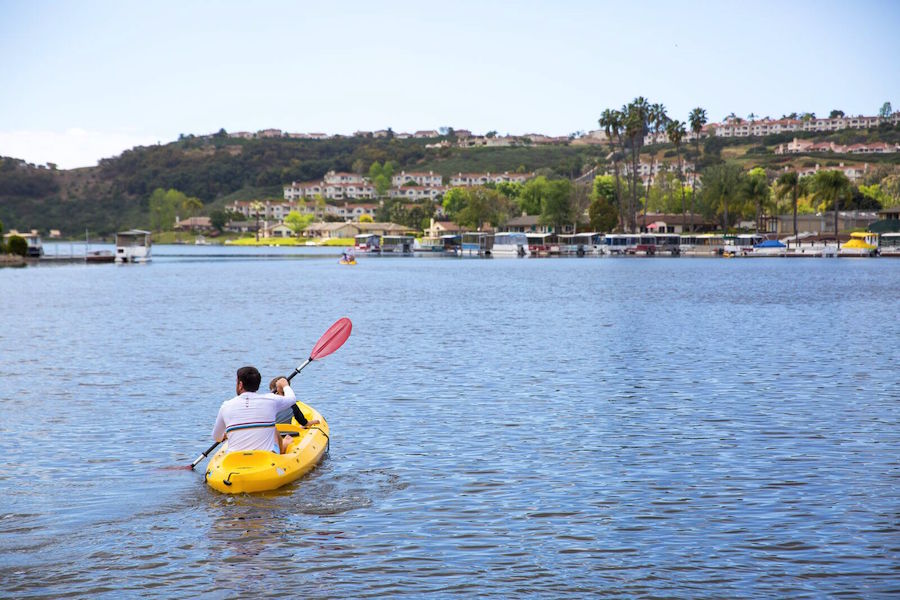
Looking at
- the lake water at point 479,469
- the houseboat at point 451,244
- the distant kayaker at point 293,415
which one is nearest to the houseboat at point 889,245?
the houseboat at point 451,244

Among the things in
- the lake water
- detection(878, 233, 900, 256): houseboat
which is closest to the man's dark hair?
the lake water

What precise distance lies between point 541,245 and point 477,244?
11485mm

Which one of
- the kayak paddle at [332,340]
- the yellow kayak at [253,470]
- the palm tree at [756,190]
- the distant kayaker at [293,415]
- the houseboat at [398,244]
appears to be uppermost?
the palm tree at [756,190]

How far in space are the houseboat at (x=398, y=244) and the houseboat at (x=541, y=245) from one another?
22.5 m

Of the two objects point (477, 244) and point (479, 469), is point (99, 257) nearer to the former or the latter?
point (477, 244)

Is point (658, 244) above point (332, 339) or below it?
above

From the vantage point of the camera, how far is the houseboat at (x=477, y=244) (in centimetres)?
17288

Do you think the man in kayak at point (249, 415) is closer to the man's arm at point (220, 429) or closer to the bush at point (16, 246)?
the man's arm at point (220, 429)

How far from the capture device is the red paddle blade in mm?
20547

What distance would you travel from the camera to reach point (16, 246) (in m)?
123

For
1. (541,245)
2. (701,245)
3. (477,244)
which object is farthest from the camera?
(477,244)

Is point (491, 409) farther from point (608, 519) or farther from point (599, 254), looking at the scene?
point (599, 254)

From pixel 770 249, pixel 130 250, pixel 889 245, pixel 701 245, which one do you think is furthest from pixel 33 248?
pixel 889 245

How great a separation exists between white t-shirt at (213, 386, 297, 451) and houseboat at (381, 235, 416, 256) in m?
170
